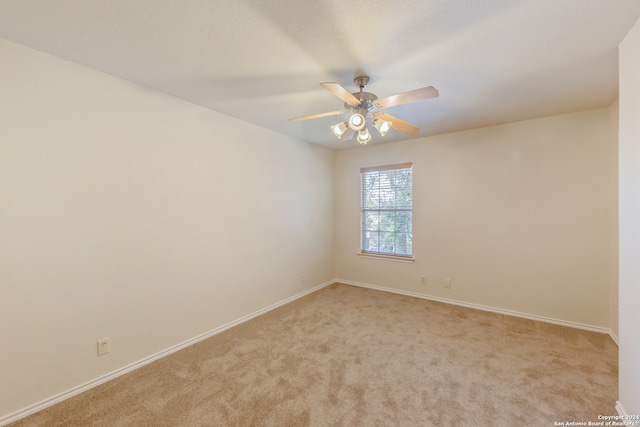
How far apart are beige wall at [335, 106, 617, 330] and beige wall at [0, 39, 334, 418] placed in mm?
2324

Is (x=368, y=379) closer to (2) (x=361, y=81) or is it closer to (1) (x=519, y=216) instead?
(2) (x=361, y=81)

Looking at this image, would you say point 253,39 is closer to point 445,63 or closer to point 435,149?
point 445,63

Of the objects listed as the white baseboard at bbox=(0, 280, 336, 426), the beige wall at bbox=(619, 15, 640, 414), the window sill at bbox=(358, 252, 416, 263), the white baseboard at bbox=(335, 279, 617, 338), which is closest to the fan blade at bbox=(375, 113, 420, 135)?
the beige wall at bbox=(619, 15, 640, 414)

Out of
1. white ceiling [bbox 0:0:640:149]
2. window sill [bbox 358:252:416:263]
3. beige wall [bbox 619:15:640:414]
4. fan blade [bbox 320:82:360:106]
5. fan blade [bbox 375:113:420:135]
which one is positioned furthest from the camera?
window sill [bbox 358:252:416:263]

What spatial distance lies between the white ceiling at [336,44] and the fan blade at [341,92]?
0.85 ft

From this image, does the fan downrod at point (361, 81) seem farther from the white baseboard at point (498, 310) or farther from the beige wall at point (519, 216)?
the white baseboard at point (498, 310)

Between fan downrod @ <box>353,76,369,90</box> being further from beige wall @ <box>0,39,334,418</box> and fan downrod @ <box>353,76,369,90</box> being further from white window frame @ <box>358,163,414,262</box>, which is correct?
white window frame @ <box>358,163,414,262</box>

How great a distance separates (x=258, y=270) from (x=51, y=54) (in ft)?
8.55

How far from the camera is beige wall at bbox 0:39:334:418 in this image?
1.76 meters

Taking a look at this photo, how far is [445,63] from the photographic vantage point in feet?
6.38

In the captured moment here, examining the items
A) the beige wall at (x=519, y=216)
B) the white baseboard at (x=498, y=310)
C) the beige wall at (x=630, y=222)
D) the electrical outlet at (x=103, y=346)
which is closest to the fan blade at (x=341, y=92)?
the beige wall at (x=630, y=222)

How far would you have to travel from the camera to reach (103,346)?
2.11 metres

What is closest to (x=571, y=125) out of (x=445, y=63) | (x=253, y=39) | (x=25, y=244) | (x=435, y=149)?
(x=435, y=149)

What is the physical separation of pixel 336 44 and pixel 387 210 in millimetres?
2960
